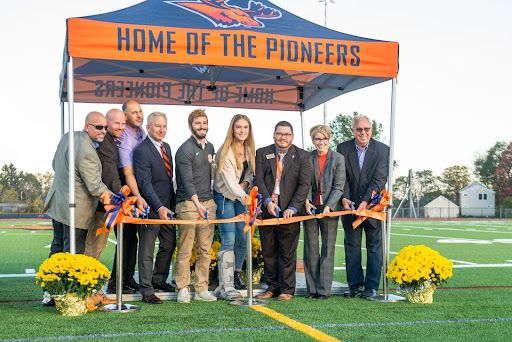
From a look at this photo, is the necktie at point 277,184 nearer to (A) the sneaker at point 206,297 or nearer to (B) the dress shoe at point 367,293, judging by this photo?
(A) the sneaker at point 206,297

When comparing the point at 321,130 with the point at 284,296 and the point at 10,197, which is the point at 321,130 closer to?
the point at 284,296

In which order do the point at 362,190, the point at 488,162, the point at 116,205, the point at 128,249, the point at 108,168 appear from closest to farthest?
1. the point at 116,205
2. the point at 108,168
3. the point at 128,249
4. the point at 362,190
5. the point at 488,162

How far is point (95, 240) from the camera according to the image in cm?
643

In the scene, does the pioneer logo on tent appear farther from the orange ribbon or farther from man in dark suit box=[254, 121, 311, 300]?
the orange ribbon

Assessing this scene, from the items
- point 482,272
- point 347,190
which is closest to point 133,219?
point 347,190

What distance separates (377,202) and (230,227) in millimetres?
1718

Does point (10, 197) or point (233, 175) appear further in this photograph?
point (10, 197)

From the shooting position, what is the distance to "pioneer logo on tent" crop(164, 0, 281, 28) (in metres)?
6.67

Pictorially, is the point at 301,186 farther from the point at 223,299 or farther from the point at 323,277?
the point at 223,299

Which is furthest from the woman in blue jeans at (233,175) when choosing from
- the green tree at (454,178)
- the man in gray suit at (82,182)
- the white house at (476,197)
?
the green tree at (454,178)

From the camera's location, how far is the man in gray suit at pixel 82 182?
6039 millimetres

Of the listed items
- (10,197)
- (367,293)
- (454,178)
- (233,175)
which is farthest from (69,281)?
(454,178)

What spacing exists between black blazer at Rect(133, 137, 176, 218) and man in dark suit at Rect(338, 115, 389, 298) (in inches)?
85.0

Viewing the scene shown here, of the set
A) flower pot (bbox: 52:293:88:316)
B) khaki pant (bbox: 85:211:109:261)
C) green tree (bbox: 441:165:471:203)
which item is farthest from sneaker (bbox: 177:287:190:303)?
green tree (bbox: 441:165:471:203)
